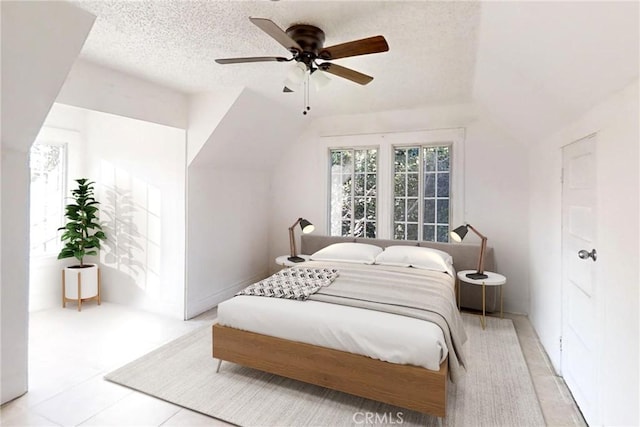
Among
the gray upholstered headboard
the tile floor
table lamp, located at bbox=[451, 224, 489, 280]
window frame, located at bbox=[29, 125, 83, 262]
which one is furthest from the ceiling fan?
window frame, located at bbox=[29, 125, 83, 262]

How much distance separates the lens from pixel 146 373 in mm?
2506

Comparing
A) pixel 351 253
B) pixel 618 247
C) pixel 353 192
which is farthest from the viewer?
pixel 353 192

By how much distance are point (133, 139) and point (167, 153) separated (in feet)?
1.80

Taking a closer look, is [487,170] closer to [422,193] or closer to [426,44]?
[422,193]

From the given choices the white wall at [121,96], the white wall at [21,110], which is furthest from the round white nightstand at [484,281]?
the white wall at [21,110]

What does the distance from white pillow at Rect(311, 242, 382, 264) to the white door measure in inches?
71.1

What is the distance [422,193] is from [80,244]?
422 centimetres

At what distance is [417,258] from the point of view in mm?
3488

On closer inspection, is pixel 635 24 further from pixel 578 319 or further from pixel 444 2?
pixel 578 319

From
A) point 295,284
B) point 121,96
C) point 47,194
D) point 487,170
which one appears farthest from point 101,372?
point 487,170

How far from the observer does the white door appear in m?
1.94

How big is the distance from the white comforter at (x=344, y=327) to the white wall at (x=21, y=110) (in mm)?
1345

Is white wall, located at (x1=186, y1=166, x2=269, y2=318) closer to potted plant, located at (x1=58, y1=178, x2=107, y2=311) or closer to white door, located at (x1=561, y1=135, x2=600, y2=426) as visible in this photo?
potted plant, located at (x1=58, y1=178, x2=107, y2=311)

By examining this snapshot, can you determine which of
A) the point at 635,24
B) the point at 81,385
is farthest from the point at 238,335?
the point at 635,24
